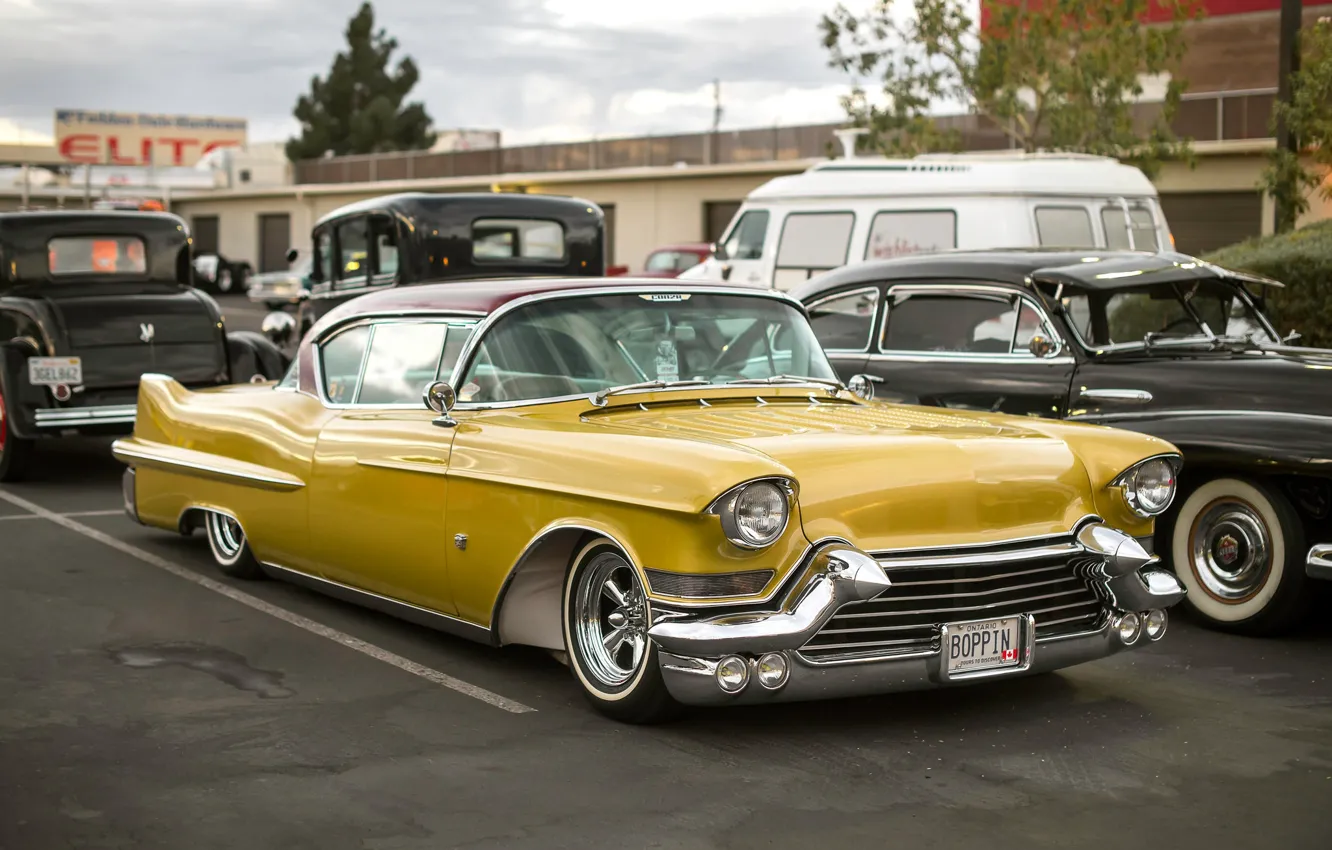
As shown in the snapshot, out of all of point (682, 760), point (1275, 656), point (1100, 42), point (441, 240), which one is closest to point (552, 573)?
point (682, 760)

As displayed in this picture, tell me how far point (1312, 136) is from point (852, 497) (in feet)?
44.2

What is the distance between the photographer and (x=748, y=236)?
16.8m

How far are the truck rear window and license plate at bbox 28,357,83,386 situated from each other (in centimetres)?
140

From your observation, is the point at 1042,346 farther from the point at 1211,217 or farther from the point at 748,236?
the point at 1211,217

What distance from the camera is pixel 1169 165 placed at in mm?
28625

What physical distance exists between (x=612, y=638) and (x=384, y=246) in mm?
10051

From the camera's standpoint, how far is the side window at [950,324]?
8.47m

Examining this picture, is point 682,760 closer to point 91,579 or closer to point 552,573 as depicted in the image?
point 552,573

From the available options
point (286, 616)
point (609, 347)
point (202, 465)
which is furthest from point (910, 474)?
point (202, 465)

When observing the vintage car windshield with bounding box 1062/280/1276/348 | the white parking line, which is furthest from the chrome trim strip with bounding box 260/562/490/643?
the vintage car windshield with bounding box 1062/280/1276/348

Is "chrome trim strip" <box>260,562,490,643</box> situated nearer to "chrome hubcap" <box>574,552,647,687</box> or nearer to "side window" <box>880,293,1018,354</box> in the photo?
"chrome hubcap" <box>574,552,647,687</box>

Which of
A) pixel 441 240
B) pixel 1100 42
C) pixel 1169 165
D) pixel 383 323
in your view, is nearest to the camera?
pixel 383 323

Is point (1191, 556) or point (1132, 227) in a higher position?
point (1132, 227)

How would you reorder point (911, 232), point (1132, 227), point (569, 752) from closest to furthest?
point (569, 752)
point (911, 232)
point (1132, 227)
